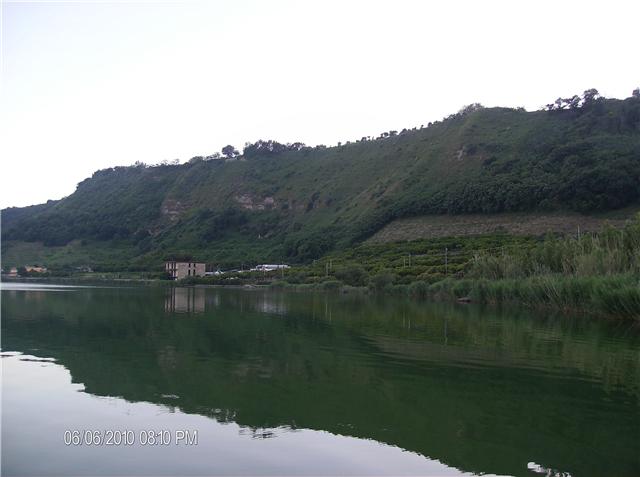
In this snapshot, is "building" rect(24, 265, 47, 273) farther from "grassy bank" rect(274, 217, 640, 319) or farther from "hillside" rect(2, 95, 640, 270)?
"grassy bank" rect(274, 217, 640, 319)

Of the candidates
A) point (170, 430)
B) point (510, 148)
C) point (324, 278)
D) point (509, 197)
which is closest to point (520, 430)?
point (170, 430)

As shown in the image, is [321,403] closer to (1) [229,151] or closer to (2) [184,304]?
(2) [184,304]

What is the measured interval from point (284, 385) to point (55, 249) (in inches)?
5427

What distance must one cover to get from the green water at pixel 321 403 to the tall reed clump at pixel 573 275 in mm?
9357

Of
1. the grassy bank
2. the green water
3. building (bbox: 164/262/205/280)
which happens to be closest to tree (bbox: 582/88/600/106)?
the grassy bank

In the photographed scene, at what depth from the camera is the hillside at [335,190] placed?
312 ft

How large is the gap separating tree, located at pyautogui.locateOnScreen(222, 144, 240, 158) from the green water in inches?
6576

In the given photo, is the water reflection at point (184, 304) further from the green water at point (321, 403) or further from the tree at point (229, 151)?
the tree at point (229, 151)

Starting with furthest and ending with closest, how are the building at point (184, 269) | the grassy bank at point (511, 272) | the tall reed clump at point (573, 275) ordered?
the building at point (184, 269)
the grassy bank at point (511, 272)
the tall reed clump at point (573, 275)

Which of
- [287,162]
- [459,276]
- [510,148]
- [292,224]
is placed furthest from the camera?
[287,162]

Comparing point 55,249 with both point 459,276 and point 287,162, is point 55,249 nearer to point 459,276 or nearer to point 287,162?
point 287,162

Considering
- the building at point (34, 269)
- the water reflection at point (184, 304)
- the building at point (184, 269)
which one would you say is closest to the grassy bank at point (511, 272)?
the water reflection at point (184, 304)

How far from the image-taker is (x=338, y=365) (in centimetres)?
1551

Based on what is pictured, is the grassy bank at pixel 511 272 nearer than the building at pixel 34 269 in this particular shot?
Yes
